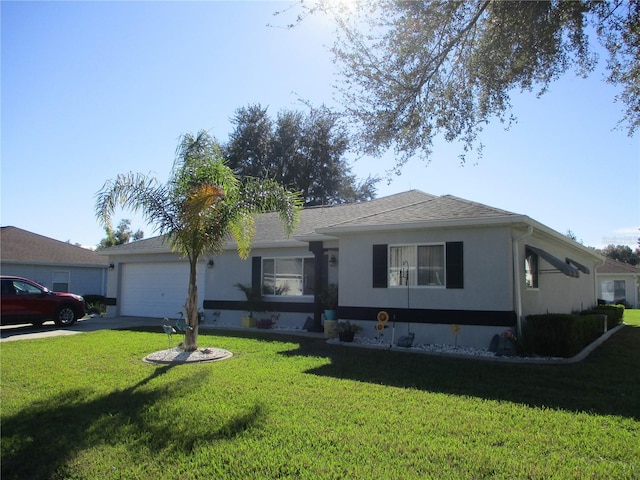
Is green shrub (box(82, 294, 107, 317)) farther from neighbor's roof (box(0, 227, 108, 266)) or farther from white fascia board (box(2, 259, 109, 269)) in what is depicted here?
neighbor's roof (box(0, 227, 108, 266))

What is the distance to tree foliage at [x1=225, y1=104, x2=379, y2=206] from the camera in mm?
34281

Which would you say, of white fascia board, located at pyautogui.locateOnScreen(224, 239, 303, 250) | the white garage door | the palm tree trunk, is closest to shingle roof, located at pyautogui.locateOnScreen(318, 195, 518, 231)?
white fascia board, located at pyautogui.locateOnScreen(224, 239, 303, 250)

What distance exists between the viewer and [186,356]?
951 cm

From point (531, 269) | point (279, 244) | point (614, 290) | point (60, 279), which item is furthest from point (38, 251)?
point (614, 290)

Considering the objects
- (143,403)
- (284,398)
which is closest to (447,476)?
(284,398)

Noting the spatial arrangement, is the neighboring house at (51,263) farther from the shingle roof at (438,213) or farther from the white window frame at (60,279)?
the shingle roof at (438,213)

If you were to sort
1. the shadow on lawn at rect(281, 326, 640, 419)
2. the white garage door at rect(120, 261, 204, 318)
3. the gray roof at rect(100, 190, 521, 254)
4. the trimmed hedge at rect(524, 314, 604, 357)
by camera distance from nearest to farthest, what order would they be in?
the shadow on lawn at rect(281, 326, 640, 419) < the trimmed hedge at rect(524, 314, 604, 357) < the gray roof at rect(100, 190, 521, 254) < the white garage door at rect(120, 261, 204, 318)

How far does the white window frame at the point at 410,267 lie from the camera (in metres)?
11.3

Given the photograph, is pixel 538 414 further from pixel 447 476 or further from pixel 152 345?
pixel 152 345

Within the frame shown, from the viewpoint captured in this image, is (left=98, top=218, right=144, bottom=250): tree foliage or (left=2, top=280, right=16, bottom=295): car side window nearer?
(left=2, top=280, right=16, bottom=295): car side window

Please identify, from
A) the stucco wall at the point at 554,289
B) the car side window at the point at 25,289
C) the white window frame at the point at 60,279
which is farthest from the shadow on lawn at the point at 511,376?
the white window frame at the point at 60,279

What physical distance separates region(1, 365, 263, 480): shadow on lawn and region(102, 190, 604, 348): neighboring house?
6.52 meters

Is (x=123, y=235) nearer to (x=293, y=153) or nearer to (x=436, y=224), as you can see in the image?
(x=293, y=153)

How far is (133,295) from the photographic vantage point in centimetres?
1969
